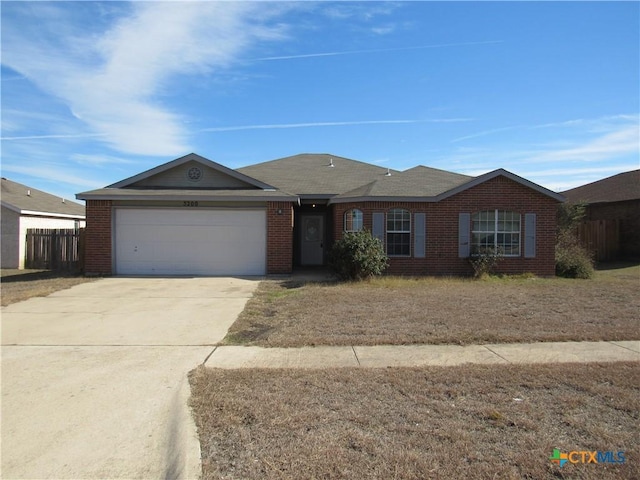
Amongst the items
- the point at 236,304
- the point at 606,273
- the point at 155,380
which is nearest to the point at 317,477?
the point at 155,380

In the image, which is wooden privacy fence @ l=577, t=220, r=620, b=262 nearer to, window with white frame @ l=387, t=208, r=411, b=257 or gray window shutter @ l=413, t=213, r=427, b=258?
gray window shutter @ l=413, t=213, r=427, b=258

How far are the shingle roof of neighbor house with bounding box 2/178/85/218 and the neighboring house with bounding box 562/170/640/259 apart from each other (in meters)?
23.7

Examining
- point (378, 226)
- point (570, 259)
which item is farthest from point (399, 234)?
point (570, 259)

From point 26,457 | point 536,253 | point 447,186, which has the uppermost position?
point 447,186

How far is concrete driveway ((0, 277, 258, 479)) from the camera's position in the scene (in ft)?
11.6

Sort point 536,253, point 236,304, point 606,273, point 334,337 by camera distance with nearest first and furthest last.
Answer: point 334,337 → point 236,304 → point 536,253 → point 606,273

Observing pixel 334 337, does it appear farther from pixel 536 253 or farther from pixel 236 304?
pixel 536 253

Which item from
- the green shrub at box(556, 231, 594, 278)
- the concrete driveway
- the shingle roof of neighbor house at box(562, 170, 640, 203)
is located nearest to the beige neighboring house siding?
the concrete driveway

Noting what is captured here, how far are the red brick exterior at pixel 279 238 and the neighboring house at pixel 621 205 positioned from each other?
525 inches

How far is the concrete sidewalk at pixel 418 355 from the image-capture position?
584cm

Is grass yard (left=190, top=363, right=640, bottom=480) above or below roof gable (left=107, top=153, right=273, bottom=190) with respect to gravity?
below

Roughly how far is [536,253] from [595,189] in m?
15.9

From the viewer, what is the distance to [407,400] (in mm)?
4562

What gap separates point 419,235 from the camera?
49.8 ft
